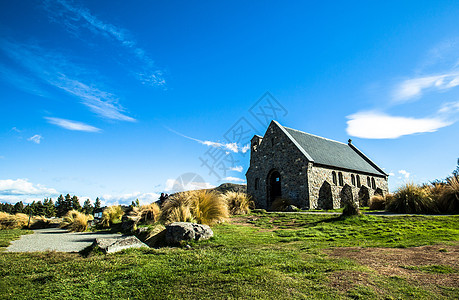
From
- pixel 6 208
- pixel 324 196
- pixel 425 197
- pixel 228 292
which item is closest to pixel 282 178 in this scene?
pixel 324 196

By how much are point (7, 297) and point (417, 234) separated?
9.96 metres

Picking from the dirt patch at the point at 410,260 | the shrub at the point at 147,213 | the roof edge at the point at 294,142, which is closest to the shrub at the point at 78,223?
the shrub at the point at 147,213

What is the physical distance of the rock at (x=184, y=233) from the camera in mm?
7066

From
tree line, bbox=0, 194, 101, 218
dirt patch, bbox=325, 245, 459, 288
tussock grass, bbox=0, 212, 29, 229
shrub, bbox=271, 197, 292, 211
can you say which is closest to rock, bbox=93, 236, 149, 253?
dirt patch, bbox=325, 245, 459, 288

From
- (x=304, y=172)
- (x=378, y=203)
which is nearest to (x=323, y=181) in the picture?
(x=304, y=172)

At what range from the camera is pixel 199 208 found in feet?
32.2

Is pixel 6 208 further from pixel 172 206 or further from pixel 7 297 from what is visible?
pixel 7 297

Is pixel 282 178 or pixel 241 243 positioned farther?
pixel 282 178

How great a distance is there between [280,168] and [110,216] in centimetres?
1393

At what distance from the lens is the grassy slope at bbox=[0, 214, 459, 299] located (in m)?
3.33

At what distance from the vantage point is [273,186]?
2339 centimetres

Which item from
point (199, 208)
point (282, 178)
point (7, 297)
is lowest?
point (7, 297)

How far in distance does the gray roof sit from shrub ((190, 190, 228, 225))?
1207 cm

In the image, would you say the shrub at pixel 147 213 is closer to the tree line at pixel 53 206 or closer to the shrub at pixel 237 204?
the shrub at pixel 237 204
